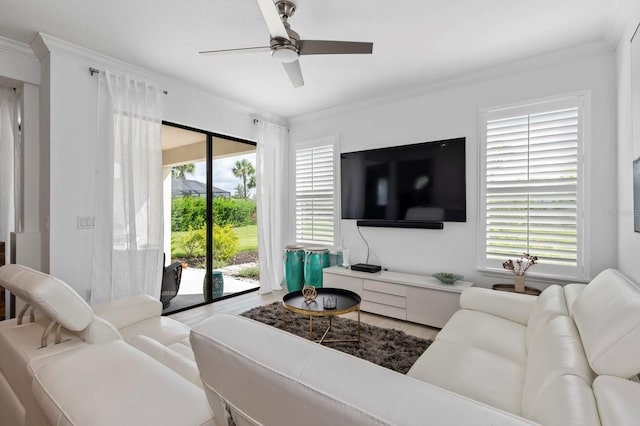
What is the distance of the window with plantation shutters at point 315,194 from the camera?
457 centimetres

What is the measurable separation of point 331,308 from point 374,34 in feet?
7.63

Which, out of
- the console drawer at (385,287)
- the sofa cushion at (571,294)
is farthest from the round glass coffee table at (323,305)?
the sofa cushion at (571,294)

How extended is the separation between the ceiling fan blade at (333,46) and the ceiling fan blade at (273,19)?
18 cm

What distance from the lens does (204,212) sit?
157 inches

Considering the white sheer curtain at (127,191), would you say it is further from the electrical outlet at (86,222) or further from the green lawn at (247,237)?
the green lawn at (247,237)

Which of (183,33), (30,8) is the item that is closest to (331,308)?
(183,33)

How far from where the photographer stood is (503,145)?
3.15 metres

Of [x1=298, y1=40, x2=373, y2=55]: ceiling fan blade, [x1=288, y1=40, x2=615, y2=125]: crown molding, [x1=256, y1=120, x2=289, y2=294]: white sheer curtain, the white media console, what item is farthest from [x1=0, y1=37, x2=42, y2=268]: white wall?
[x1=288, y1=40, x2=615, y2=125]: crown molding

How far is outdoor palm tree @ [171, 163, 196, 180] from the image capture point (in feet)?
12.2

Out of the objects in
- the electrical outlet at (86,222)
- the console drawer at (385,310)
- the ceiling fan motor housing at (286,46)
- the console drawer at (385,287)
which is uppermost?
the ceiling fan motor housing at (286,46)

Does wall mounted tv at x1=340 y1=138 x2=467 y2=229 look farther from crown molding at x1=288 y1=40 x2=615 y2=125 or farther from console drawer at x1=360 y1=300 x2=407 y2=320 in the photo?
console drawer at x1=360 y1=300 x2=407 y2=320

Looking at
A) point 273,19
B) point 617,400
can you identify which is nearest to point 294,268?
point 273,19

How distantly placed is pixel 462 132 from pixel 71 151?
3.89 meters

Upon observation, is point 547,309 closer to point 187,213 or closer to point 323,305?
point 323,305
